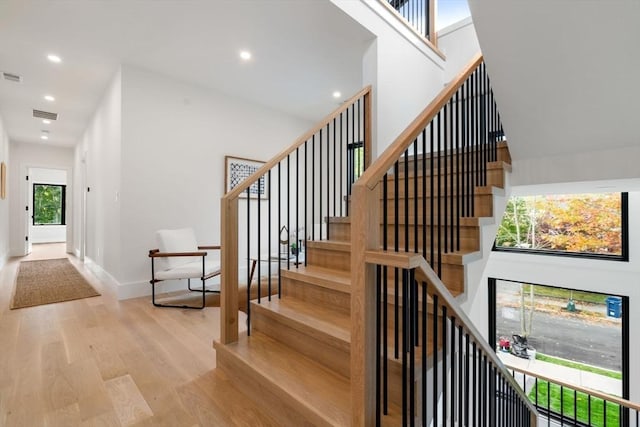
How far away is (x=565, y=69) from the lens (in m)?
1.75

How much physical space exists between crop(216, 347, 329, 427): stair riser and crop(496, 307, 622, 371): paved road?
16.0 ft

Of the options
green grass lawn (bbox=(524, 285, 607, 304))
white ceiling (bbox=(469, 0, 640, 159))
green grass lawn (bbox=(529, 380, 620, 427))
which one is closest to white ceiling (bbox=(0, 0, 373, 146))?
white ceiling (bbox=(469, 0, 640, 159))

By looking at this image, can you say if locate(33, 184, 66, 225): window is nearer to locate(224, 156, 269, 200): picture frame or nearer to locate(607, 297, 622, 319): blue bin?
locate(224, 156, 269, 200): picture frame

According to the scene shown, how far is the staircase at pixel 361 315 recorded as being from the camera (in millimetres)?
1145

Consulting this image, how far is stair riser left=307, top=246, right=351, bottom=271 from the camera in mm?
2322

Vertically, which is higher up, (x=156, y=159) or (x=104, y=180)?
(x=156, y=159)

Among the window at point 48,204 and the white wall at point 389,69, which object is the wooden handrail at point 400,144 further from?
the window at point 48,204

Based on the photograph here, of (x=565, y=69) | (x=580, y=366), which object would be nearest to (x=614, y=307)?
(x=580, y=366)

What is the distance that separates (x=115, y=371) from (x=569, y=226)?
5.86 metres

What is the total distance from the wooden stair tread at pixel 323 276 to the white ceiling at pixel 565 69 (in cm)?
165

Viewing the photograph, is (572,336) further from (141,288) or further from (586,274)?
(141,288)

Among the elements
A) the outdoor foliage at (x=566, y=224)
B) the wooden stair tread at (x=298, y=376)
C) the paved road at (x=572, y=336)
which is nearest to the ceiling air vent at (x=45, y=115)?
the wooden stair tread at (x=298, y=376)

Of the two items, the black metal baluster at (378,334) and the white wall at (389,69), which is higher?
the white wall at (389,69)

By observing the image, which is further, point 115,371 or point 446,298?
point 115,371
